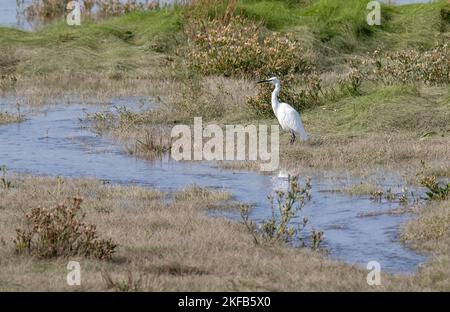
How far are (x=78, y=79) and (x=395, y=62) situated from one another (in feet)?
20.5

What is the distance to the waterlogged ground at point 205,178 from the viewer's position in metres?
9.73

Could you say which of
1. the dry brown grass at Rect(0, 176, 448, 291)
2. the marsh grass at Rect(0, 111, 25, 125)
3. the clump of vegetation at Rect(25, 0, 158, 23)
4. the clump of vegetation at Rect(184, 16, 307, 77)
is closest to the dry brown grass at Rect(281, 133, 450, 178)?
the dry brown grass at Rect(0, 176, 448, 291)

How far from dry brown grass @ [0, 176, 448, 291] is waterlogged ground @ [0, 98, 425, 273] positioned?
65cm

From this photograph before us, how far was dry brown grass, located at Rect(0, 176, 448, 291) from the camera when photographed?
797 centimetres

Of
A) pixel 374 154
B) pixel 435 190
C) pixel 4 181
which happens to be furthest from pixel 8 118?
pixel 435 190

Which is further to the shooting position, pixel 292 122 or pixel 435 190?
pixel 292 122

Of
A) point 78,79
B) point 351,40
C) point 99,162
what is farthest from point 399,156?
point 351,40

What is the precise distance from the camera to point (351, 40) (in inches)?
941

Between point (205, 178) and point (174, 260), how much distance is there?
4463mm

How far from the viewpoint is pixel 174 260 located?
862 cm

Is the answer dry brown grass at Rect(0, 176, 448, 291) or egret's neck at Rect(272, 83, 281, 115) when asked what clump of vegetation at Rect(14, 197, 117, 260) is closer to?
dry brown grass at Rect(0, 176, 448, 291)

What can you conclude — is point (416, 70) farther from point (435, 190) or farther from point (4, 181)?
point (4, 181)

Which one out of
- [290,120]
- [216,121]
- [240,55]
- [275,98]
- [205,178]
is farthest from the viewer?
[240,55]
